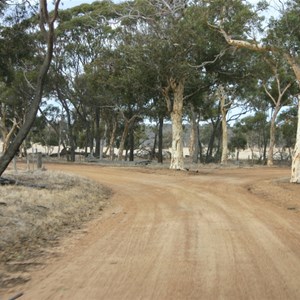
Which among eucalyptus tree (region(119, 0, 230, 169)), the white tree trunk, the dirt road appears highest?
eucalyptus tree (region(119, 0, 230, 169))

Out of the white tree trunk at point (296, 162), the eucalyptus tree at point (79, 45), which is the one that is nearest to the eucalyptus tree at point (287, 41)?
the white tree trunk at point (296, 162)

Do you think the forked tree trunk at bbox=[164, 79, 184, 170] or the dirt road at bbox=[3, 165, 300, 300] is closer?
the dirt road at bbox=[3, 165, 300, 300]

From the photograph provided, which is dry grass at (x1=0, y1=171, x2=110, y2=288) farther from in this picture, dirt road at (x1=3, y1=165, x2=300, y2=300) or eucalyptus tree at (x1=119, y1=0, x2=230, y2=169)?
eucalyptus tree at (x1=119, y1=0, x2=230, y2=169)

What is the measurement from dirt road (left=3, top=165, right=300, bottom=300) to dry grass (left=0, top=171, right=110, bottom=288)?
54 centimetres

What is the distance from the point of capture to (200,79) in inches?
1300

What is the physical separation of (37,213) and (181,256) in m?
5.07

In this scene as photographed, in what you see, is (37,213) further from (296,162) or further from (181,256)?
(296,162)

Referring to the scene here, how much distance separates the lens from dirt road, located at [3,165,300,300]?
20.4 ft

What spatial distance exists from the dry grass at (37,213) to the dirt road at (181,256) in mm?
535

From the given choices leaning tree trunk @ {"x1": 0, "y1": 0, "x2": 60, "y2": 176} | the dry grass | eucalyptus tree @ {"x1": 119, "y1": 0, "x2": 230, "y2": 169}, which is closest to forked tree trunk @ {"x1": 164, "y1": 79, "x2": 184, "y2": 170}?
eucalyptus tree @ {"x1": 119, "y1": 0, "x2": 230, "y2": 169}

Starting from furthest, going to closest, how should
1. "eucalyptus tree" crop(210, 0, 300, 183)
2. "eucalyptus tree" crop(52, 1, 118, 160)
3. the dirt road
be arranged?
1. "eucalyptus tree" crop(52, 1, 118, 160)
2. "eucalyptus tree" crop(210, 0, 300, 183)
3. the dirt road

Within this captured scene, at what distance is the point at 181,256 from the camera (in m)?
8.13

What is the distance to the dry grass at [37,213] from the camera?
827 centimetres

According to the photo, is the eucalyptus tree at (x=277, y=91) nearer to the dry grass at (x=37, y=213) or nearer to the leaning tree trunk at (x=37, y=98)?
the dry grass at (x=37, y=213)
